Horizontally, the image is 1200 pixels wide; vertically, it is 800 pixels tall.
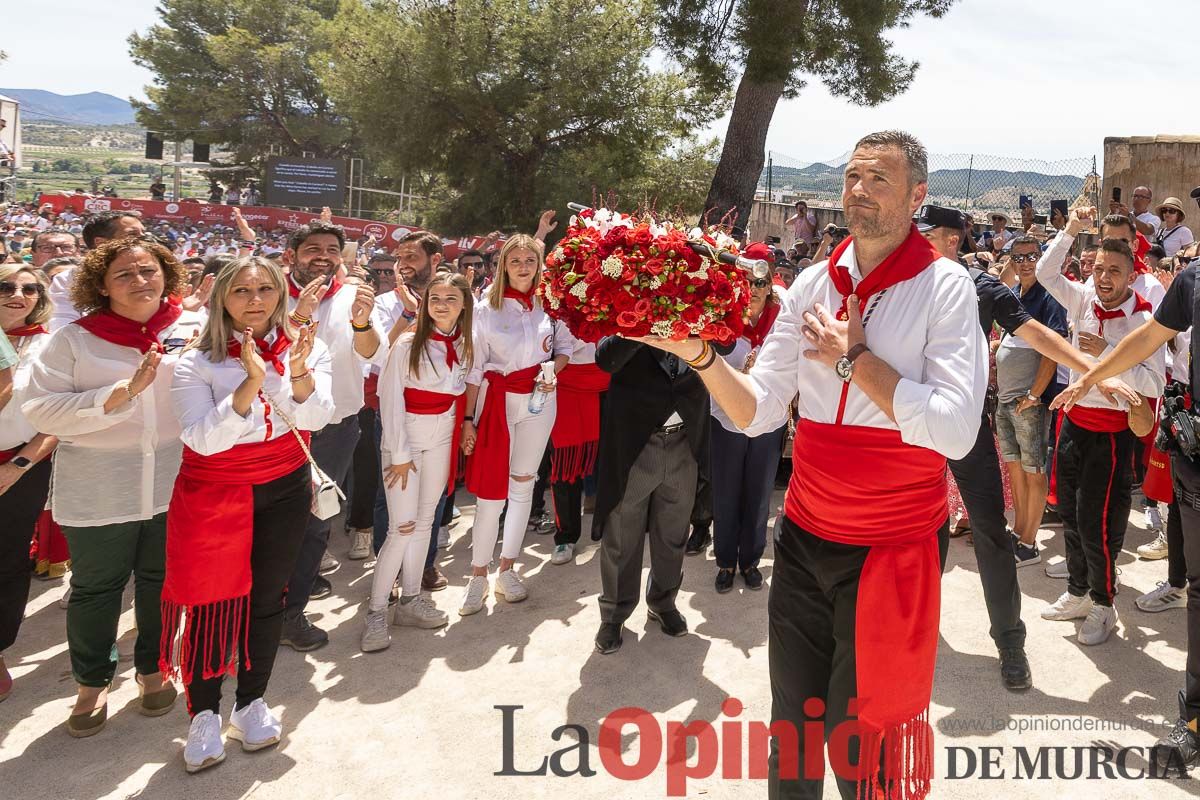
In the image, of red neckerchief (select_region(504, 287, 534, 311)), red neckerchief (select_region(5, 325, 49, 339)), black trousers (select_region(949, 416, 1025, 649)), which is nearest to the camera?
black trousers (select_region(949, 416, 1025, 649))

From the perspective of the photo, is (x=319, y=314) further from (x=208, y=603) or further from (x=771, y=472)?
(x=771, y=472)

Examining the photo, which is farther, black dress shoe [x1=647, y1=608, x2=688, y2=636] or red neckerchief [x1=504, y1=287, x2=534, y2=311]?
red neckerchief [x1=504, y1=287, x2=534, y2=311]

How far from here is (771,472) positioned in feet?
17.1

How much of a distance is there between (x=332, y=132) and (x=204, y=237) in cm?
1680

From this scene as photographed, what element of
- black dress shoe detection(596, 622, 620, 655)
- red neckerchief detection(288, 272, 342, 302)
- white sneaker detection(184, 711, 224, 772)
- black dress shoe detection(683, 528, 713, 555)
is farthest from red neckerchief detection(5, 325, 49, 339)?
black dress shoe detection(683, 528, 713, 555)

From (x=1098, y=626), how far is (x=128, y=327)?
5072 mm

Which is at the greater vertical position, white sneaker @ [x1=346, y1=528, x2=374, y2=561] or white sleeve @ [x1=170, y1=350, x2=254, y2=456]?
white sleeve @ [x1=170, y1=350, x2=254, y2=456]

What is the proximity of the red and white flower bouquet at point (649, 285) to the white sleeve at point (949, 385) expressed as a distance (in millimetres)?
558

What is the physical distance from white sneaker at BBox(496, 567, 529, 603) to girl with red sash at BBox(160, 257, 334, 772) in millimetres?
1677

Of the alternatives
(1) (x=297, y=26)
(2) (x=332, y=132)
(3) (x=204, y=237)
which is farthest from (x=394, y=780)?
(1) (x=297, y=26)

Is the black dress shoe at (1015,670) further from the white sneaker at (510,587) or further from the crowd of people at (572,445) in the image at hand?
the white sneaker at (510,587)

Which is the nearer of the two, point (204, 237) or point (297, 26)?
point (204, 237)

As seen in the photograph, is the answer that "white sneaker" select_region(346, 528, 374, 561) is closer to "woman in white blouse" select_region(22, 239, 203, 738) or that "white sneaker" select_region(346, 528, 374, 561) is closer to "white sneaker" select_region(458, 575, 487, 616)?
"white sneaker" select_region(458, 575, 487, 616)

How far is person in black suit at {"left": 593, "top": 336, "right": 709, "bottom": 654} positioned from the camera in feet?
14.2
